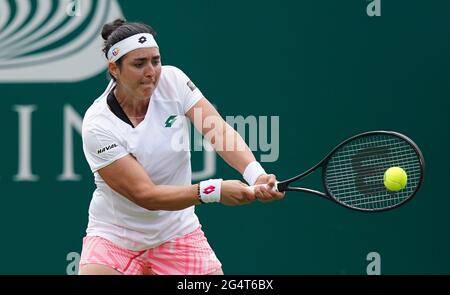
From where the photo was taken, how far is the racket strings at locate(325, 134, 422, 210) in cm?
550

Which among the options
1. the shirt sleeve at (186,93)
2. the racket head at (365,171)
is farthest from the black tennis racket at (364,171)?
the shirt sleeve at (186,93)

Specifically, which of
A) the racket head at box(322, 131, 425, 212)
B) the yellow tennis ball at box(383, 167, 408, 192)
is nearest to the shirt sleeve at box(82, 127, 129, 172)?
Result: the racket head at box(322, 131, 425, 212)

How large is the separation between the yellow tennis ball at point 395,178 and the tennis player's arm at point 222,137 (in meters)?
0.56

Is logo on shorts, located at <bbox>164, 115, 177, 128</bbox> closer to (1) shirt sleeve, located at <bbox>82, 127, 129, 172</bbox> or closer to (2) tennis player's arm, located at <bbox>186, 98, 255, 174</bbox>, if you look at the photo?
(2) tennis player's arm, located at <bbox>186, 98, 255, 174</bbox>

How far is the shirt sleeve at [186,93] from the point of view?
18.1 ft

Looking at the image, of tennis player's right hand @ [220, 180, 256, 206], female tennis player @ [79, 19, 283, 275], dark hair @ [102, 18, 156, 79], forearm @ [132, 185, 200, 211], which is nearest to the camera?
tennis player's right hand @ [220, 180, 256, 206]

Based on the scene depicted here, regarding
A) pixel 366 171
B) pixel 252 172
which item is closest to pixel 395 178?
pixel 366 171

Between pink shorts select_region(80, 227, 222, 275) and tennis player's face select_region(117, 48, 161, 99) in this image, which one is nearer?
tennis player's face select_region(117, 48, 161, 99)

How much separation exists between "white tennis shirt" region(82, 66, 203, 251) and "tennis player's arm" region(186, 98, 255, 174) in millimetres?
55

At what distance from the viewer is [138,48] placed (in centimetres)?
542

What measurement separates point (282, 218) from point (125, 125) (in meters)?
1.68

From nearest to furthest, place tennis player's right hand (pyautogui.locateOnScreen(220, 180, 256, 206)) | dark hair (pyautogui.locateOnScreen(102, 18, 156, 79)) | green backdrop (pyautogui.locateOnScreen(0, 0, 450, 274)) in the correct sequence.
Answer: tennis player's right hand (pyautogui.locateOnScreen(220, 180, 256, 206))
dark hair (pyautogui.locateOnScreen(102, 18, 156, 79))
green backdrop (pyautogui.locateOnScreen(0, 0, 450, 274))

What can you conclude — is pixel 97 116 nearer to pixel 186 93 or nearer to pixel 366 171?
pixel 186 93

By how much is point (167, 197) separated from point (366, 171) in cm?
91
